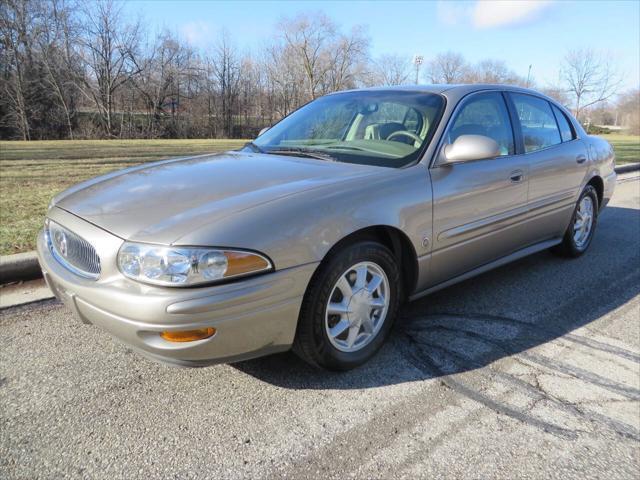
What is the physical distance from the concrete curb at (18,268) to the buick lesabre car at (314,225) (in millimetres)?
1196

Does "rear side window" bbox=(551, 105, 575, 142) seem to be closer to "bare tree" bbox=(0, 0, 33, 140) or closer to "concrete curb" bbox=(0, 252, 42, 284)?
"concrete curb" bbox=(0, 252, 42, 284)

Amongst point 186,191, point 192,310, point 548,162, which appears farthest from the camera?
point 548,162

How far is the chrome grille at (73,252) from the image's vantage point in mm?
2230

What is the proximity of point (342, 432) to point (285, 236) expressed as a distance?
909 millimetres

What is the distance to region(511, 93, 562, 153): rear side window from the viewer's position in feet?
12.4

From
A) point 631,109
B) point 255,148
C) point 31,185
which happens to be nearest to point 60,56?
point 31,185

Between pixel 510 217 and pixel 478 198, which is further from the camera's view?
pixel 510 217

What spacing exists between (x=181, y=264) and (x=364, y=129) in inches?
72.1

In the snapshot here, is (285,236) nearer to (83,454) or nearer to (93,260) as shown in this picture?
(93,260)

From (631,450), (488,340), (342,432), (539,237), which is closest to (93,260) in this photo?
(342,432)

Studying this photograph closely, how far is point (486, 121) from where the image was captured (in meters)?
3.48

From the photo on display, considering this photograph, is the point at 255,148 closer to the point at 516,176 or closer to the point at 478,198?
the point at 478,198

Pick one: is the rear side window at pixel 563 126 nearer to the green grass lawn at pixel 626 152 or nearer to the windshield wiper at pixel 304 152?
the windshield wiper at pixel 304 152

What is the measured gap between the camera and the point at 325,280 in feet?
7.69
